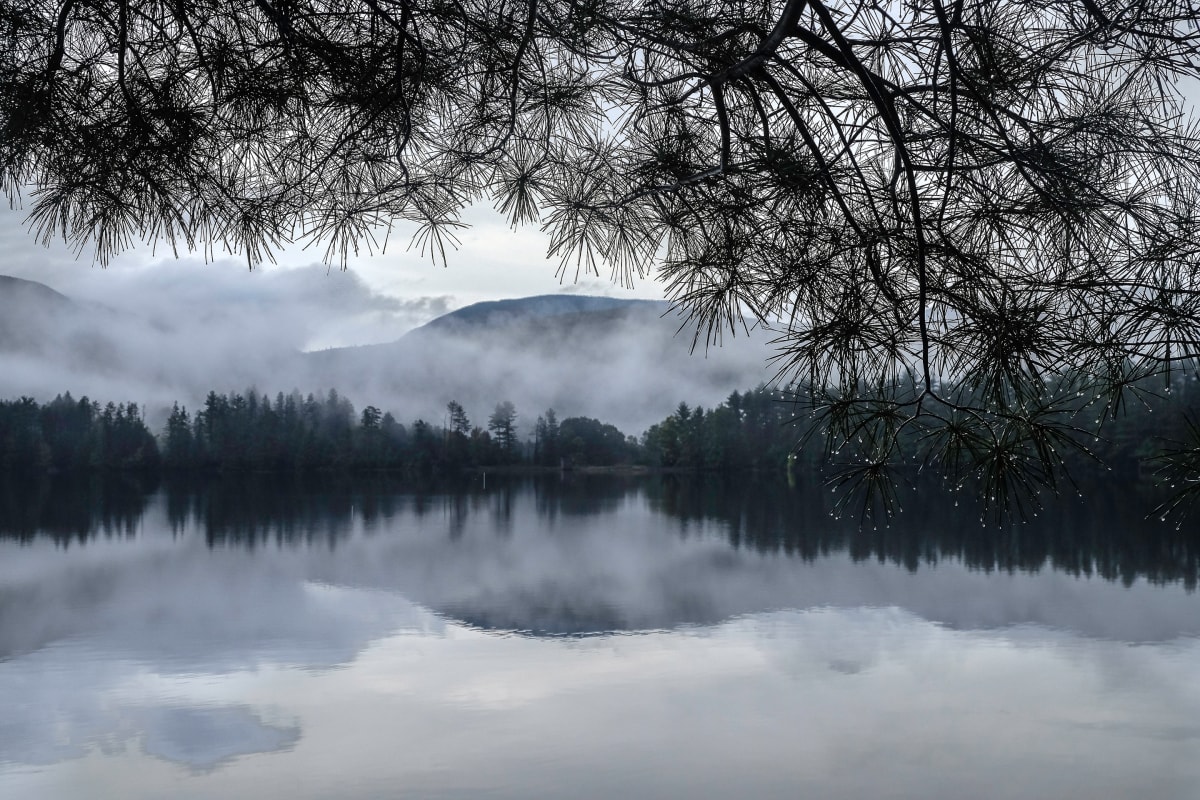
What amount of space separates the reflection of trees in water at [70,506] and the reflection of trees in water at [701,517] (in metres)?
0.05

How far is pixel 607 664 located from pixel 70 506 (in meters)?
24.8

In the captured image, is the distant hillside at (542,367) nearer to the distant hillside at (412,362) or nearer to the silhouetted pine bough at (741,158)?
the distant hillside at (412,362)

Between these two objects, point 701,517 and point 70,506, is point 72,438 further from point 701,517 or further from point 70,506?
point 701,517

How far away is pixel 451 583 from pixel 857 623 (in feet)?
24.1

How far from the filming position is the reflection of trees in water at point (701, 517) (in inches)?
723

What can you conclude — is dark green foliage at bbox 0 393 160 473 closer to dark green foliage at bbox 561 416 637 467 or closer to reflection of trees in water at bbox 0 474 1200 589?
reflection of trees in water at bbox 0 474 1200 589

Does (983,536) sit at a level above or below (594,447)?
below

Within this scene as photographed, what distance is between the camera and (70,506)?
29.9 metres

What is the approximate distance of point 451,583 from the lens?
17078 mm

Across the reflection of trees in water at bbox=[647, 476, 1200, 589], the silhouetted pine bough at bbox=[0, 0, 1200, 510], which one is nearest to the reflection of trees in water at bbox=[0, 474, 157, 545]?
the reflection of trees in water at bbox=[647, 476, 1200, 589]

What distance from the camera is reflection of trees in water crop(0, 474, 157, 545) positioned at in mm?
22984

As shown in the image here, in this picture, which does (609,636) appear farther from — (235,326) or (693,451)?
(235,326)

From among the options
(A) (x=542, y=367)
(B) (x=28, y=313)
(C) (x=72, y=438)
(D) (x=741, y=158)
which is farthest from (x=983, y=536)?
(B) (x=28, y=313)

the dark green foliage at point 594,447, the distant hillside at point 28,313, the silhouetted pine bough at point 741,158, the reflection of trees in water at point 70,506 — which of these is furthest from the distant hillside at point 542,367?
the silhouetted pine bough at point 741,158
